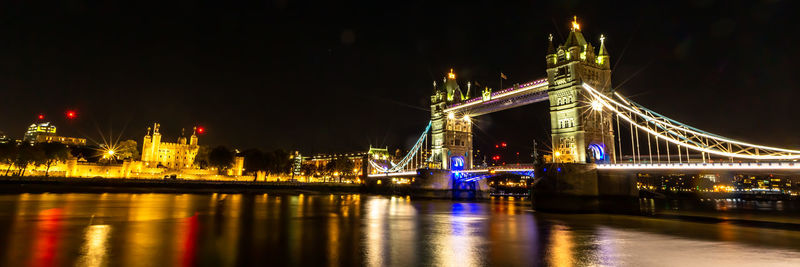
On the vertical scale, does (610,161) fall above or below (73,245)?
above

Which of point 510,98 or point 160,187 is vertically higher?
point 510,98

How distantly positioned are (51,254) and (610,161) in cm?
4459

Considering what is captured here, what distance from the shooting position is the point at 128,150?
397 ft

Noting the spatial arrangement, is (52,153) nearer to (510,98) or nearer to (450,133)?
(450,133)

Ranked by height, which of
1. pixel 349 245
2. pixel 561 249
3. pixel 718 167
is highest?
pixel 718 167

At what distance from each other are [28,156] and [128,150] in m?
51.6

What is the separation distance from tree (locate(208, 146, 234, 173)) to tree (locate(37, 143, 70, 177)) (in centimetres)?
2725

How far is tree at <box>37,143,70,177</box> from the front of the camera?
75812 millimetres

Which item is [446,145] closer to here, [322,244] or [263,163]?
[263,163]

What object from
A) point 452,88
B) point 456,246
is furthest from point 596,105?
point 452,88

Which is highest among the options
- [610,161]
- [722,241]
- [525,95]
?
[525,95]

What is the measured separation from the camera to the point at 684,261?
42.9 feet

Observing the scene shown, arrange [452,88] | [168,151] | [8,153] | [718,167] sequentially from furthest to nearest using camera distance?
[168,151], [452,88], [8,153], [718,167]

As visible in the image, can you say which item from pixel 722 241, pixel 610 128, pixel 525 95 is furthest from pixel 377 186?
pixel 722 241
